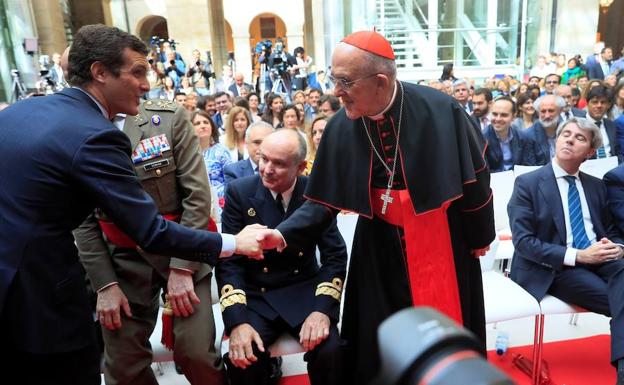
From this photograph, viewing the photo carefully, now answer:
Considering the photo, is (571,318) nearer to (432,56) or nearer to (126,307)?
(126,307)

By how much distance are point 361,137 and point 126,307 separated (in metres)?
1.34

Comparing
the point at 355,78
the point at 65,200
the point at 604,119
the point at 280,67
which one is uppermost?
the point at 355,78

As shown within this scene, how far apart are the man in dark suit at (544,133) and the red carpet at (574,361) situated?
237 centimetres

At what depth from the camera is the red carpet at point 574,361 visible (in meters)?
2.94

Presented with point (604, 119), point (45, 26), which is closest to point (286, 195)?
point (604, 119)

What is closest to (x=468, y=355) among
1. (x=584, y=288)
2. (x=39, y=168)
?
(x=39, y=168)

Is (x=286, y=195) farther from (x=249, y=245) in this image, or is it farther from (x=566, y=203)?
(x=566, y=203)

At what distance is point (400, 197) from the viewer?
6.77 feet

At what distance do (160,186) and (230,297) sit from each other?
0.66 metres

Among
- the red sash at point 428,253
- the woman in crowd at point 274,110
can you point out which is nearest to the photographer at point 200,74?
the woman in crowd at point 274,110

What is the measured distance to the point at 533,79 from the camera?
10.5m

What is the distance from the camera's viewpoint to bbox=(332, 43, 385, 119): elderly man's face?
1.88 meters

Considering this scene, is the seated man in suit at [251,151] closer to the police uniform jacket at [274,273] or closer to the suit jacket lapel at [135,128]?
the police uniform jacket at [274,273]

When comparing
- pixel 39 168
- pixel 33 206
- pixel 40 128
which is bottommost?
pixel 33 206
